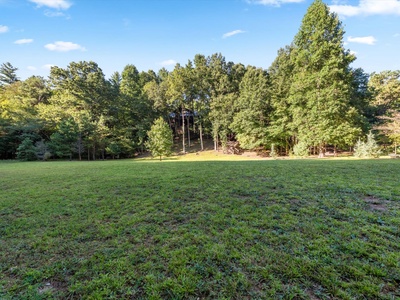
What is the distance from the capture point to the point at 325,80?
18312mm

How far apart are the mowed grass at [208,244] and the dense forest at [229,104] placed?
16.0 metres

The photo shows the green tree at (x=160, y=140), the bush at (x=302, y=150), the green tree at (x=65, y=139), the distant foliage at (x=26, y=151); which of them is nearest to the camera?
the bush at (x=302, y=150)

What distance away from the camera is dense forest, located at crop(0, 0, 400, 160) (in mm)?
18297

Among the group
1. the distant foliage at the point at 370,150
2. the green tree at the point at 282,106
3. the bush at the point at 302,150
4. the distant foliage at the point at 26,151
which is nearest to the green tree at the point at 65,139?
the distant foliage at the point at 26,151

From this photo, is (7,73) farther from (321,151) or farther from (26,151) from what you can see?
(321,151)

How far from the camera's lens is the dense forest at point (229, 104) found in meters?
18.3

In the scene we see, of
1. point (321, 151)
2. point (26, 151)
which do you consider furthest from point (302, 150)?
point (26, 151)

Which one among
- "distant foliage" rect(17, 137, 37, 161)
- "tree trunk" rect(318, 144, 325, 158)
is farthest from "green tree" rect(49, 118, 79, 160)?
"tree trunk" rect(318, 144, 325, 158)

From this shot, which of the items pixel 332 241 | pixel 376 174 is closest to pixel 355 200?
pixel 332 241

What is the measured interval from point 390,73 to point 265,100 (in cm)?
2280

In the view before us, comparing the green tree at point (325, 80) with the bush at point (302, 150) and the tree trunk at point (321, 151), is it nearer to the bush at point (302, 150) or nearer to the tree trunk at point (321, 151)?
the tree trunk at point (321, 151)

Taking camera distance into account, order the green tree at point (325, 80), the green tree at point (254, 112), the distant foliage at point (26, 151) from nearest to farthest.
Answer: the green tree at point (325, 80)
the distant foliage at point (26, 151)
the green tree at point (254, 112)

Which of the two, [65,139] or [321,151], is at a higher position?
[65,139]

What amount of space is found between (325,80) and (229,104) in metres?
12.3
